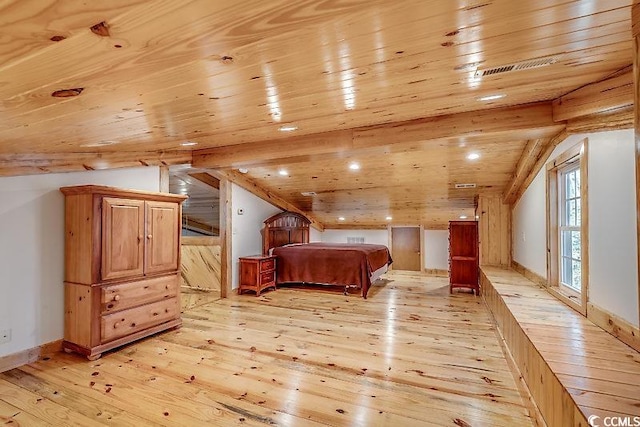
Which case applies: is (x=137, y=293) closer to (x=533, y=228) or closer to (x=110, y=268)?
(x=110, y=268)

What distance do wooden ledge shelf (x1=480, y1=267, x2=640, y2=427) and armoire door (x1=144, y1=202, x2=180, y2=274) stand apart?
138 inches

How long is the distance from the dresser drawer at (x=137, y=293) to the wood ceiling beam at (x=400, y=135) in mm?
1601

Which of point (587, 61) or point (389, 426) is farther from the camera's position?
point (389, 426)

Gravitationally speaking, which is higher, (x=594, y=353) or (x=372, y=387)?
(x=594, y=353)

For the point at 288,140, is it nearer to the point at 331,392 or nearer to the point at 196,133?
the point at 196,133

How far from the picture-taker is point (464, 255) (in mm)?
5645

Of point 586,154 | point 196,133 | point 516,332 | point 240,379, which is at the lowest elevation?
point 240,379

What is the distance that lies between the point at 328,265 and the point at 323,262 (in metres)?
0.11

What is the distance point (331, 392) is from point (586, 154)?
2.61m

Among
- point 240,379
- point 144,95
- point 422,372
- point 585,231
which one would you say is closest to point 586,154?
point 585,231

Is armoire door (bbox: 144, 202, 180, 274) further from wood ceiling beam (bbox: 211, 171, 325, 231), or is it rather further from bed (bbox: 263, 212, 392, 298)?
bed (bbox: 263, 212, 392, 298)

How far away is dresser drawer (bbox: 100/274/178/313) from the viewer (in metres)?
3.03

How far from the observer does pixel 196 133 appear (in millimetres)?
2908

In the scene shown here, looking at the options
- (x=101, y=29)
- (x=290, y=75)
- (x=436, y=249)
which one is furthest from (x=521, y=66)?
(x=436, y=249)
